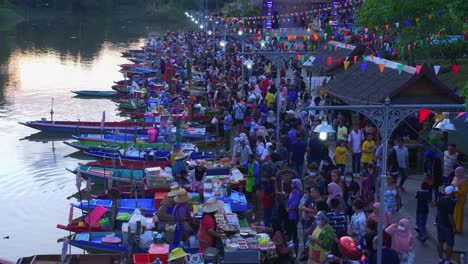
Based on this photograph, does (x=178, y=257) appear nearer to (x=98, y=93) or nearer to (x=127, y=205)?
(x=127, y=205)

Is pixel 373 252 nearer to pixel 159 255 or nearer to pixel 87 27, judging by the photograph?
pixel 159 255

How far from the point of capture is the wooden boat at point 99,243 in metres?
13.6

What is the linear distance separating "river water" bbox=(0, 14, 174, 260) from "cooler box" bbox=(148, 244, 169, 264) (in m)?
4.70

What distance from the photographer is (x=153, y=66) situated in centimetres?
4712

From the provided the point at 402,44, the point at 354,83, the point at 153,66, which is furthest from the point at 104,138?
the point at 153,66

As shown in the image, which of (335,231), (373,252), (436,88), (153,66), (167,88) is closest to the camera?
(373,252)

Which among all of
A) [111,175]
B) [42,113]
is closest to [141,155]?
[111,175]

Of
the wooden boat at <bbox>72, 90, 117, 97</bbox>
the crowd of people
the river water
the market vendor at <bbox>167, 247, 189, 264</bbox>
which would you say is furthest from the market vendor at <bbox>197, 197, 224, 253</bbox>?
the wooden boat at <bbox>72, 90, 117, 97</bbox>

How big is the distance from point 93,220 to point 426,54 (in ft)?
66.1

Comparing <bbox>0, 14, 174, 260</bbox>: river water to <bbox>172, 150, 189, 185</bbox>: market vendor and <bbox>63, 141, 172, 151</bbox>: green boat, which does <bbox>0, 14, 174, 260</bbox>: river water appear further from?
<bbox>172, 150, 189, 185</bbox>: market vendor

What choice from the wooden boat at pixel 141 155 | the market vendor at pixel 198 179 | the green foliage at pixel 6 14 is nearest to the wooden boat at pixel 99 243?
the market vendor at pixel 198 179

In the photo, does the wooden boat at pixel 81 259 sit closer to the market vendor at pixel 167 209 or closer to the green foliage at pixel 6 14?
the market vendor at pixel 167 209

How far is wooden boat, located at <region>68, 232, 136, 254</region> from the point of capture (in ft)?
44.8

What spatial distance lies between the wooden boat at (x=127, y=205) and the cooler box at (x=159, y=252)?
2991 mm
